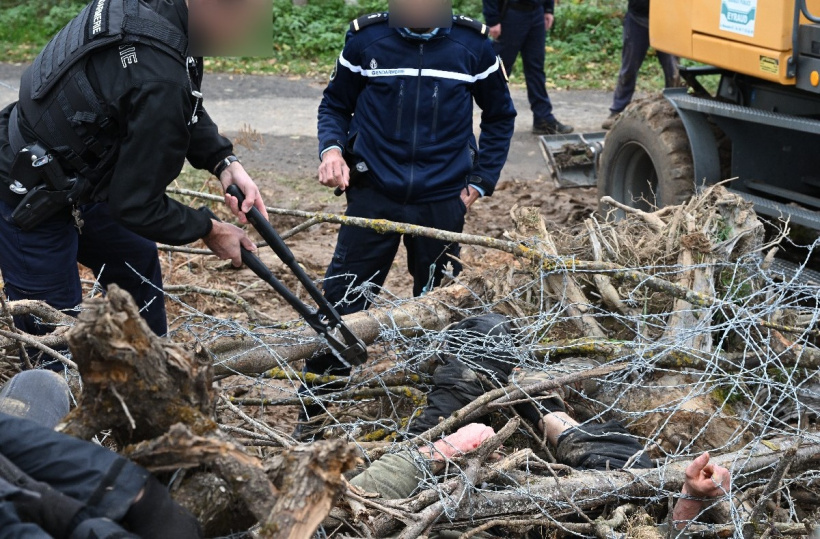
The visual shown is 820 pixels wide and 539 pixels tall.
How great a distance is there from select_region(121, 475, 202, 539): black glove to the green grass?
10039mm

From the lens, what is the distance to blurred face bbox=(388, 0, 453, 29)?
154 inches

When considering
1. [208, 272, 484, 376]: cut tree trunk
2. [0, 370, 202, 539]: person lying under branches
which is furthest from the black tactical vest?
[0, 370, 202, 539]: person lying under branches

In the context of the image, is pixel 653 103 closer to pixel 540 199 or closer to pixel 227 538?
pixel 540 199

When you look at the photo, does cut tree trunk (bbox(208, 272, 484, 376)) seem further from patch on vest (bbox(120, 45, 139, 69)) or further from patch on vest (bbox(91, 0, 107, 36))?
patch on vest (bbox(91, 0, 107, 36))

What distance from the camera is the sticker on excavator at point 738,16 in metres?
4.83

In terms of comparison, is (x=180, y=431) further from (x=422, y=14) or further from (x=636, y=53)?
(x=636, y=53)

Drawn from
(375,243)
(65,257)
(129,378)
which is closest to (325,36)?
(375,243)

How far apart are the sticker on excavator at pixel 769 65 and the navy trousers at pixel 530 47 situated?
3.98 m

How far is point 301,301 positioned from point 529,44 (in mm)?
6385

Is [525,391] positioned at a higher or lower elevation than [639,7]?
lower

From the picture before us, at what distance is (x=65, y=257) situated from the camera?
3.25 m

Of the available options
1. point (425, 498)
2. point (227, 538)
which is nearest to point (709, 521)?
point (425, 498)

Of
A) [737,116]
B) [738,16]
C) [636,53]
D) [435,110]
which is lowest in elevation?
[636,53]

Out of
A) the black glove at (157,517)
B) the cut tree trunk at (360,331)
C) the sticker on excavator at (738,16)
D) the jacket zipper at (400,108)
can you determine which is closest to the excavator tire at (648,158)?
the sticker on excavator at (738,16)
